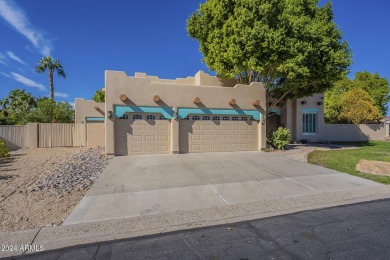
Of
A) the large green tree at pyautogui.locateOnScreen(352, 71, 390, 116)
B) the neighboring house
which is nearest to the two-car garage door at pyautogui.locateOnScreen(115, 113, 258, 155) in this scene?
the neighboring house

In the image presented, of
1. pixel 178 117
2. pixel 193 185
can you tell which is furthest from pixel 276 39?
pixel 193 185

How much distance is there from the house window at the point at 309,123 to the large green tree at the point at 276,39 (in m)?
5.98

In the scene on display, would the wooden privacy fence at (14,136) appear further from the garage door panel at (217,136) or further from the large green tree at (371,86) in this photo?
the large green tree at (371,86)

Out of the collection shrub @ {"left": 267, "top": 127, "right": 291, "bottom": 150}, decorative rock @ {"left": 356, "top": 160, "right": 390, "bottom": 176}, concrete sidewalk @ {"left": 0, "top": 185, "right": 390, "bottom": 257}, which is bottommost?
concrete sidewalk @ {"left": 0, "top": 185, "right": 390, "bottom": 257}

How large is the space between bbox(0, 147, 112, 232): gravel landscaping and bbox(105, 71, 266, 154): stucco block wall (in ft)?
11.7

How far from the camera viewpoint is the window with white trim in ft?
71.6

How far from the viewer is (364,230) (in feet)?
14.0

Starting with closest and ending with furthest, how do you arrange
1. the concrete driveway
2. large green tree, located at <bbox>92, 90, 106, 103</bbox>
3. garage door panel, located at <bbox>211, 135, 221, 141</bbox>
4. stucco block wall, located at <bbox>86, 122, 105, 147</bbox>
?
1. the concrete driveway
2. garage door panel, located at <bbox>211, 135, 221, 141</bbox>
3. stucco block wall, located at <bbox>86, 122, 105, 147</bbox>
4. large green tree, located at <bbox>92, 90, 106, 103</bbox>

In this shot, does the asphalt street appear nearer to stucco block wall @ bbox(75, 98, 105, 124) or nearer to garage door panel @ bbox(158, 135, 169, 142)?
garage door panel @ bbox(158, 135, 169, 142)

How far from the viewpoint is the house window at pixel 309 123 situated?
2184cm

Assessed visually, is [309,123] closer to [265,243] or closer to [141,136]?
[141,136]

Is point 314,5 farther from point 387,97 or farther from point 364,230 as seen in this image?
point 387,97

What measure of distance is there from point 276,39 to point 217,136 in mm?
6642

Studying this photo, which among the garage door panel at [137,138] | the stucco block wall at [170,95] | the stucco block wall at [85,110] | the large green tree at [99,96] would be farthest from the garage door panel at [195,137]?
the large green tree at [99,96]
